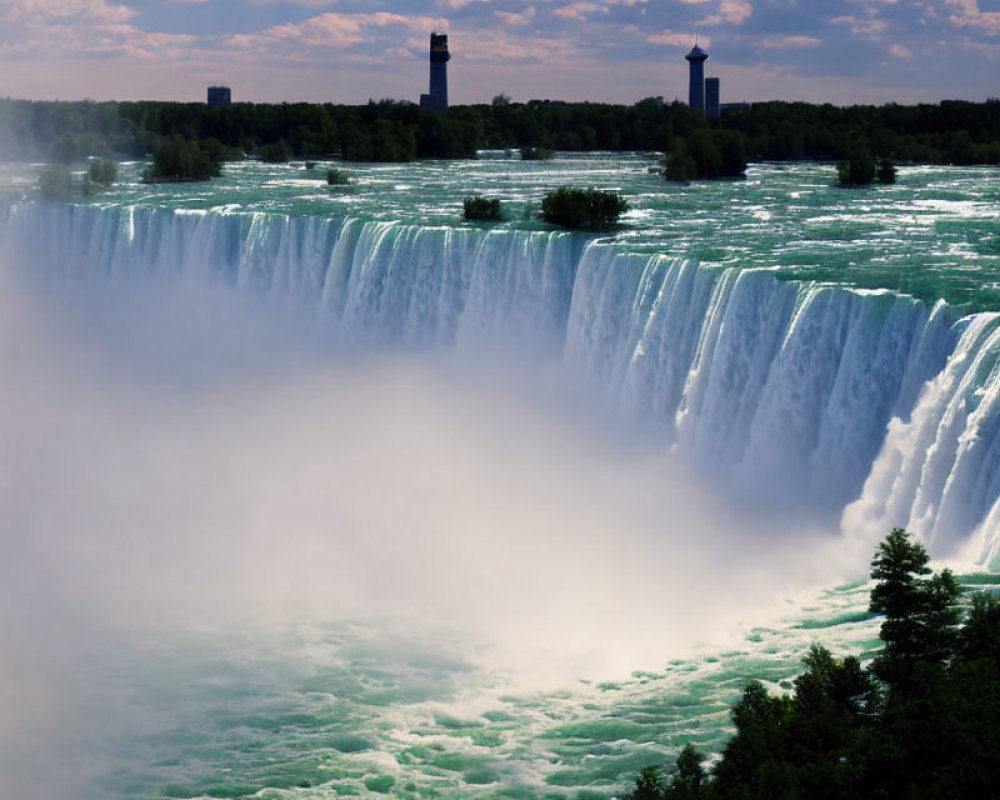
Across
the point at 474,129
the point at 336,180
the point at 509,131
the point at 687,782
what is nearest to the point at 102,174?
the point at 336,180

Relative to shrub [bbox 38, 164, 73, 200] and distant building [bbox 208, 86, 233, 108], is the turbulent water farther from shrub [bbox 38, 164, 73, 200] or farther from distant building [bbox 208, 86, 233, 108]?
distant building [bbox 208, 86, 233, 108]

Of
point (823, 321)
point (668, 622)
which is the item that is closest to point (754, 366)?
point (823, 321)

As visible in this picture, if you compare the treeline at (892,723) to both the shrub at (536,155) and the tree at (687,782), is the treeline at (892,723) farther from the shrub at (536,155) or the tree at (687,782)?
the shrub at (536,155)

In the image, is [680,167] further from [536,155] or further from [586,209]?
[536,155]

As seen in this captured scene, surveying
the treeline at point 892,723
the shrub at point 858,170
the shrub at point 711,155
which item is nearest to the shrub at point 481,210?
the shrub at point 858,170

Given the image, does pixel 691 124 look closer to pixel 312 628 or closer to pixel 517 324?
pixel 517 324
